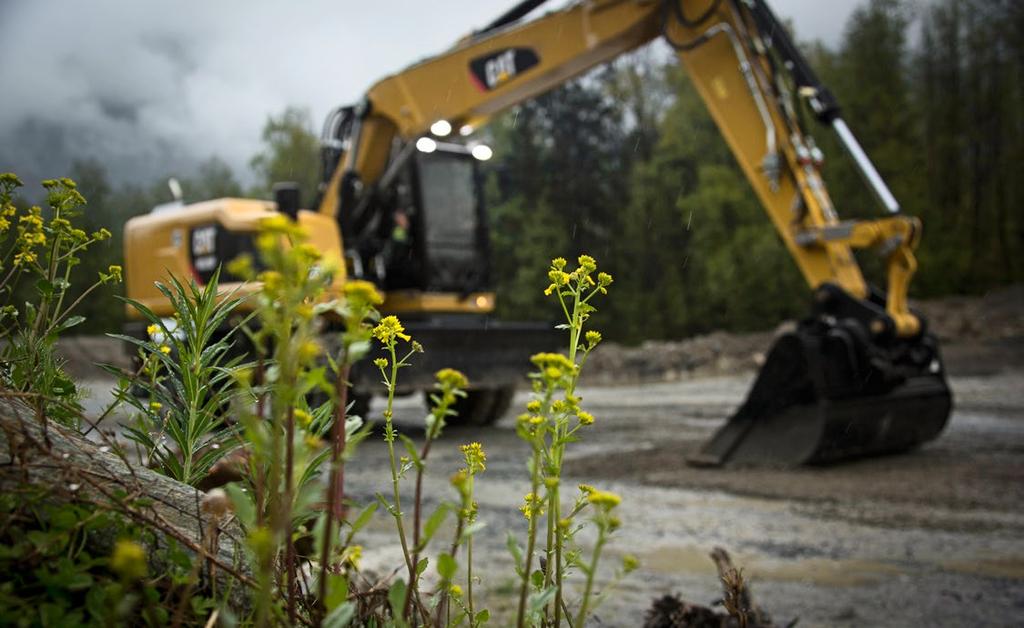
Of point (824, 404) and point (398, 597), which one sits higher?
point (398, 597)

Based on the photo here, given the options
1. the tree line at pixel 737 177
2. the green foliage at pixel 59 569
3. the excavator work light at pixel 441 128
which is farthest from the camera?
the tree line at pixel 737 177

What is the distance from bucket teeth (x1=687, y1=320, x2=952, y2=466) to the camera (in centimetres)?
601

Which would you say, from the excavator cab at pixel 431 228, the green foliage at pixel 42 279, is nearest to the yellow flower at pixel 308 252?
the green foliage at pixel 42 279

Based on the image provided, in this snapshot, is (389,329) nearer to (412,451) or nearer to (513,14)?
(412,451)

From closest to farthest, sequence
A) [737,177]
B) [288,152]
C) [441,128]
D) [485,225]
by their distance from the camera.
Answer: [441,128] → [485,225] → [737,177] → [288,152]

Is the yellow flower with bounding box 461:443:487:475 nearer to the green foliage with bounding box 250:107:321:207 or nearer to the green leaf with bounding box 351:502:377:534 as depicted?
the green leaf with bounding box 351:502:377:534

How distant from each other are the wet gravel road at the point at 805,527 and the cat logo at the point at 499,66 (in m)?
3.40

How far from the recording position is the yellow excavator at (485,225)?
20.5 feet

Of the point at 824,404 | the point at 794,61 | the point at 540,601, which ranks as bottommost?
the point at 824,404

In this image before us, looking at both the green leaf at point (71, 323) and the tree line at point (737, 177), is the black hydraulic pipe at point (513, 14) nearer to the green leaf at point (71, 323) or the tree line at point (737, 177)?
the green leaf at point (71, 323)

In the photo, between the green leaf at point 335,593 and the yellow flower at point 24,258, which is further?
the yellow flower at point 24,258

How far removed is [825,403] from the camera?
5945 millimetres

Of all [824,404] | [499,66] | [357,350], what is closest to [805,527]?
[824,404]

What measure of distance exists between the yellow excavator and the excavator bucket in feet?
0.04
